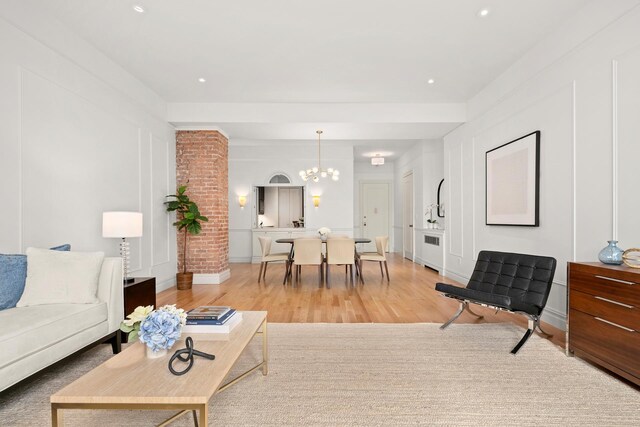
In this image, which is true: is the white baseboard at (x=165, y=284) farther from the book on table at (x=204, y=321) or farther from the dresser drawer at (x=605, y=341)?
the dresser drawer at (x=605, y=341)

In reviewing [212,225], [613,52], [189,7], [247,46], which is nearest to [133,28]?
[189,7]

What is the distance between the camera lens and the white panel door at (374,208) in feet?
35.1

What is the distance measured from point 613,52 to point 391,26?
1.83m

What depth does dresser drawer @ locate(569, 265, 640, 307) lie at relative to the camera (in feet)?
6.90

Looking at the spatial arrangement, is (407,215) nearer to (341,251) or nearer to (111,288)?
(341,251)

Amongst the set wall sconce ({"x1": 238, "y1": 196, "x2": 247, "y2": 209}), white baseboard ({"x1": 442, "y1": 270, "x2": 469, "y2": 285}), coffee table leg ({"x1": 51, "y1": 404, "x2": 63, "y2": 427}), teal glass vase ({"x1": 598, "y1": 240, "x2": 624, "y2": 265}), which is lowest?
white baseboard ({"x1": 442, "y1": 270, "x2": 469, "y2": 285})

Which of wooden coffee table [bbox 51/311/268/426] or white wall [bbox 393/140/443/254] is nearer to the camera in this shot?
wooden coffee table [bbox 51/311/268/426]

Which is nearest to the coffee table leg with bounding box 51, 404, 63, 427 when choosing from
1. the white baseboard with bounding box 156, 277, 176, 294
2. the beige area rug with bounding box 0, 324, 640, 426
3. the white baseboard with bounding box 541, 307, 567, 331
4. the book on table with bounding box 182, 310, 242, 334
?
the beige area rug with bounding box 0, 324, 640, 426

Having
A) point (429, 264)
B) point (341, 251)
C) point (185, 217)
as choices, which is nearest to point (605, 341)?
point (341, 251)

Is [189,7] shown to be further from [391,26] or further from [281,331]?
[281,331]

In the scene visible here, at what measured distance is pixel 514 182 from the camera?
4.02 metres

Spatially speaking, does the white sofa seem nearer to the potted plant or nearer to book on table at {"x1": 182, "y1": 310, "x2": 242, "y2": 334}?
book on table at {"x1": 182, "y1": 310, "x2": 242, "y2": 334}

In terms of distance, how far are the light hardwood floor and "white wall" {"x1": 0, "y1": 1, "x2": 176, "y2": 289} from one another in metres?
1.19

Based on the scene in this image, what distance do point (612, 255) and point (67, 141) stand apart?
479 centimetres
